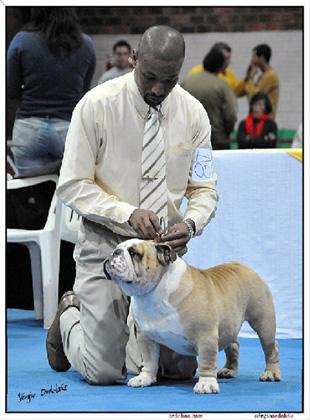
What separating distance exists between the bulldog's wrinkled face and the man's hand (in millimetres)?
52

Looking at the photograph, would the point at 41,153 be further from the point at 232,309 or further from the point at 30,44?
the point at 232,309

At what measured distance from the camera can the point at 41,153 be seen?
20.3ft

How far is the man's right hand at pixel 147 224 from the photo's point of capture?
3.60m

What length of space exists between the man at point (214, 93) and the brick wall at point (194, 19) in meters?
3.59

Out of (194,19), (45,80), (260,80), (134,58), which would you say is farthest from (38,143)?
(194,19)

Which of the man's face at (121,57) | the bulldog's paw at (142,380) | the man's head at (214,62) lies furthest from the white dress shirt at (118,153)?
the man's face at (121,57)

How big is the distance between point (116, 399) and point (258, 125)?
6.59 meters

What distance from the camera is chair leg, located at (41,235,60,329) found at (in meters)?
5.79

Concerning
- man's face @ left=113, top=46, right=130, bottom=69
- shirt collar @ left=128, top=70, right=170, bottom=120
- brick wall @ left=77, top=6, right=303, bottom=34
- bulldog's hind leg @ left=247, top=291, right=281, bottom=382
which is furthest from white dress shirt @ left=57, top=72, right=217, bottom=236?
brick wall @ left=77, top=6, right=303, bottom=34

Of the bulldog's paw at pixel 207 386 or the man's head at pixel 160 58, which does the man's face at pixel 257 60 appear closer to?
the man's head at pixel 160 58

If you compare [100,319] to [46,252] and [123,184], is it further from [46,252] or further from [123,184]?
[46,252]

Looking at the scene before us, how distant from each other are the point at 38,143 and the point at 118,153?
2.37 meters

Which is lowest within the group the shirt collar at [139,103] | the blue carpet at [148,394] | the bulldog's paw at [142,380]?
the blue carpet at [148,394]

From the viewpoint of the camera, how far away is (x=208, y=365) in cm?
359
